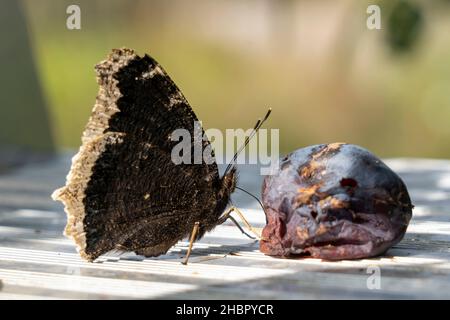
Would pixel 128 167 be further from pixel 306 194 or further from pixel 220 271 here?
pixel 306 194

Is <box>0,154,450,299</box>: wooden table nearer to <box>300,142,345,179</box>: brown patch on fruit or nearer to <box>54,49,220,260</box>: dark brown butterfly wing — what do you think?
<box>54,49,220,260</box>: dark brown butterfly wing

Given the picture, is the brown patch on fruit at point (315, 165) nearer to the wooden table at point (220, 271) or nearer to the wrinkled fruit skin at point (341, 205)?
the wrinkled fruit skin at point (341, 205)

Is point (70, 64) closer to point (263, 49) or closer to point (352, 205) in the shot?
point (263, 49)

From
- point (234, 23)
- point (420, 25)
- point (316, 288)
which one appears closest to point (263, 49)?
point (234, 23)

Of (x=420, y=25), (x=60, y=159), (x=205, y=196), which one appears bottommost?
(x=60, y=159)

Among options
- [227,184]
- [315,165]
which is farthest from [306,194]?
[227,184]

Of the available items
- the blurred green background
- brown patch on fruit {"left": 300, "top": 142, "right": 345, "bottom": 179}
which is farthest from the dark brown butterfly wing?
the blurred green background
